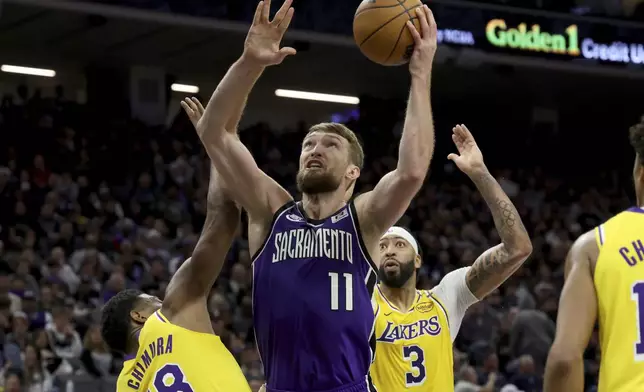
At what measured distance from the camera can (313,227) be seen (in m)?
4.46

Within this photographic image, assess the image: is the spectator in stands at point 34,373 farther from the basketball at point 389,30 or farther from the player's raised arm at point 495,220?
the basketball at point 389,30

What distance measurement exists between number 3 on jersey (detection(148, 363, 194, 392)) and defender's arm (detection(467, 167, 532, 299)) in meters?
1.82

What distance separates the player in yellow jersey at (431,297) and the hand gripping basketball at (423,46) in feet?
3.52

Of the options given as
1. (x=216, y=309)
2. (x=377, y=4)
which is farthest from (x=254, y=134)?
(x=377, y=4)

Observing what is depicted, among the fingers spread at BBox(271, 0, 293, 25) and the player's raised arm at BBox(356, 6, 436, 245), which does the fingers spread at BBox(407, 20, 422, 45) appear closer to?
the player's raised arm at BBox(356, 6, 436, 245)

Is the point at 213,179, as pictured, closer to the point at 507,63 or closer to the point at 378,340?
the point at 378,340

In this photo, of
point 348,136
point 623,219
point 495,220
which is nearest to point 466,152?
point 495,220

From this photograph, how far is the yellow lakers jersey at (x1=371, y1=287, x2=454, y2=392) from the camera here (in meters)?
5.96

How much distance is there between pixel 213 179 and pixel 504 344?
9.82 metres

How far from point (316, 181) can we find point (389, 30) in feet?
2.45

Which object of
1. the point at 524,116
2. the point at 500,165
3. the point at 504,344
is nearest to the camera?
the point at 504,344

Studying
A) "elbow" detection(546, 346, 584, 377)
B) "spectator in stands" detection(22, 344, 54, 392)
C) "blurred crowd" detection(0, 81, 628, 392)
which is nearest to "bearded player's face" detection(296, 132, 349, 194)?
"elbow" detection(546, 346, 584, 377)

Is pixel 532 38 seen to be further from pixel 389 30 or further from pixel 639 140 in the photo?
pixel 639 140

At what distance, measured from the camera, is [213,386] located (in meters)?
4.66
